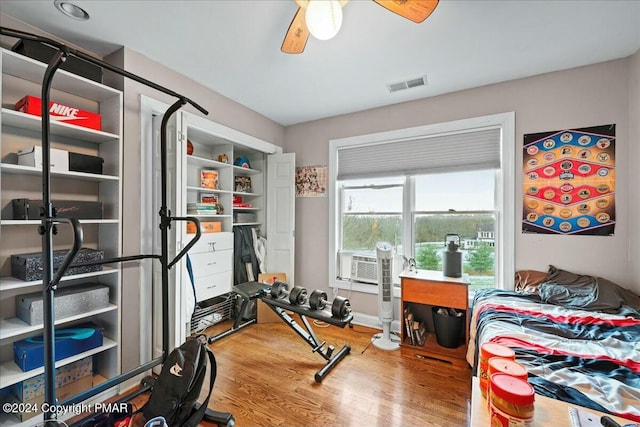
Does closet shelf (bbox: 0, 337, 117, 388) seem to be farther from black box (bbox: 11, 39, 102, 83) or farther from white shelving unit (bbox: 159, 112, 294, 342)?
black box (bbox: 11, 39, 102, 83)

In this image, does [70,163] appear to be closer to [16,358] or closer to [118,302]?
[118,302]

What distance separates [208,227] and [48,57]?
1807 millimetres

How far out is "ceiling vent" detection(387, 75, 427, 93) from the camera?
2.50 m

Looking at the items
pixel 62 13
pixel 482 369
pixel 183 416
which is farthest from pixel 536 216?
pixel 62 13

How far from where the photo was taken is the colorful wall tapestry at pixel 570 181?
2.16m

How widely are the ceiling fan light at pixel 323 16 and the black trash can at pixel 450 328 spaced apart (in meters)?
2.45

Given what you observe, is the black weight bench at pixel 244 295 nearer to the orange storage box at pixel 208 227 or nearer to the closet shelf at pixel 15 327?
the orange storage box at pixel 208 227

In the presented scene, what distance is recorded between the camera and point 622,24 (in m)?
1.75

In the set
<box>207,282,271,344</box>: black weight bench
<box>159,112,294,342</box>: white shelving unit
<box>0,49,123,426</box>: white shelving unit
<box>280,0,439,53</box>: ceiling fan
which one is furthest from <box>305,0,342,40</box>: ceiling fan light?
<box>207,282,271,344</box>: black weight bench

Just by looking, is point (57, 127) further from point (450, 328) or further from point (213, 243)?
point (450, 328)

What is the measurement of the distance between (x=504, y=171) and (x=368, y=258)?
1.65 meters

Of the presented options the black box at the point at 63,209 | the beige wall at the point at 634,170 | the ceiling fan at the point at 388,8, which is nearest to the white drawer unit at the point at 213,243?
the black box at the point at 63,209

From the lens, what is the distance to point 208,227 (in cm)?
298

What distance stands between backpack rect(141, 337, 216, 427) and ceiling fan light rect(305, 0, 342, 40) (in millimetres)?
1833
